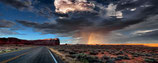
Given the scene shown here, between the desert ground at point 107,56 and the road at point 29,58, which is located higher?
the road at point 29,58

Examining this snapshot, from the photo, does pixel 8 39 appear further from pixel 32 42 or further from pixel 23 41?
pixel 32 42

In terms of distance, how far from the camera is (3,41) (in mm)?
155125

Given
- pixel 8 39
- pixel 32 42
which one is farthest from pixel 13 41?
pixel 32 42

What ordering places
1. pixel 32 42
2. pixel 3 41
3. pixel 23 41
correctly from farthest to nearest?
pixel 32 42 → pixel 23 41 → pixel 3 41

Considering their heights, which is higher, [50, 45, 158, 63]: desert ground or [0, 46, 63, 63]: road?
[0, 46, 63, 63]: road

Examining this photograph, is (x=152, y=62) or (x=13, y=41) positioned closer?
(x=152, y=62)

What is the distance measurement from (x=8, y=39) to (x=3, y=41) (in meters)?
9.68

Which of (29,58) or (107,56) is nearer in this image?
(29,58)

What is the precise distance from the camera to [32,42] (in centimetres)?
19738

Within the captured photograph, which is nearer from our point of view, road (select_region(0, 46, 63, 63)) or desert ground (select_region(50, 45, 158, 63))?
road (select_region(0, 46, 63, 63))

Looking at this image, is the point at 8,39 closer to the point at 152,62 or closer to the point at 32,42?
the point at 32,42

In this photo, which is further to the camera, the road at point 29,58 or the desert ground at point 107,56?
the desert ground at point 107,56

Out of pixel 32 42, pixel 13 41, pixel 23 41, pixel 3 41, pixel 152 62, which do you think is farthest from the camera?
pixel 32 42

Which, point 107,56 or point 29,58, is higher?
point 29,58
